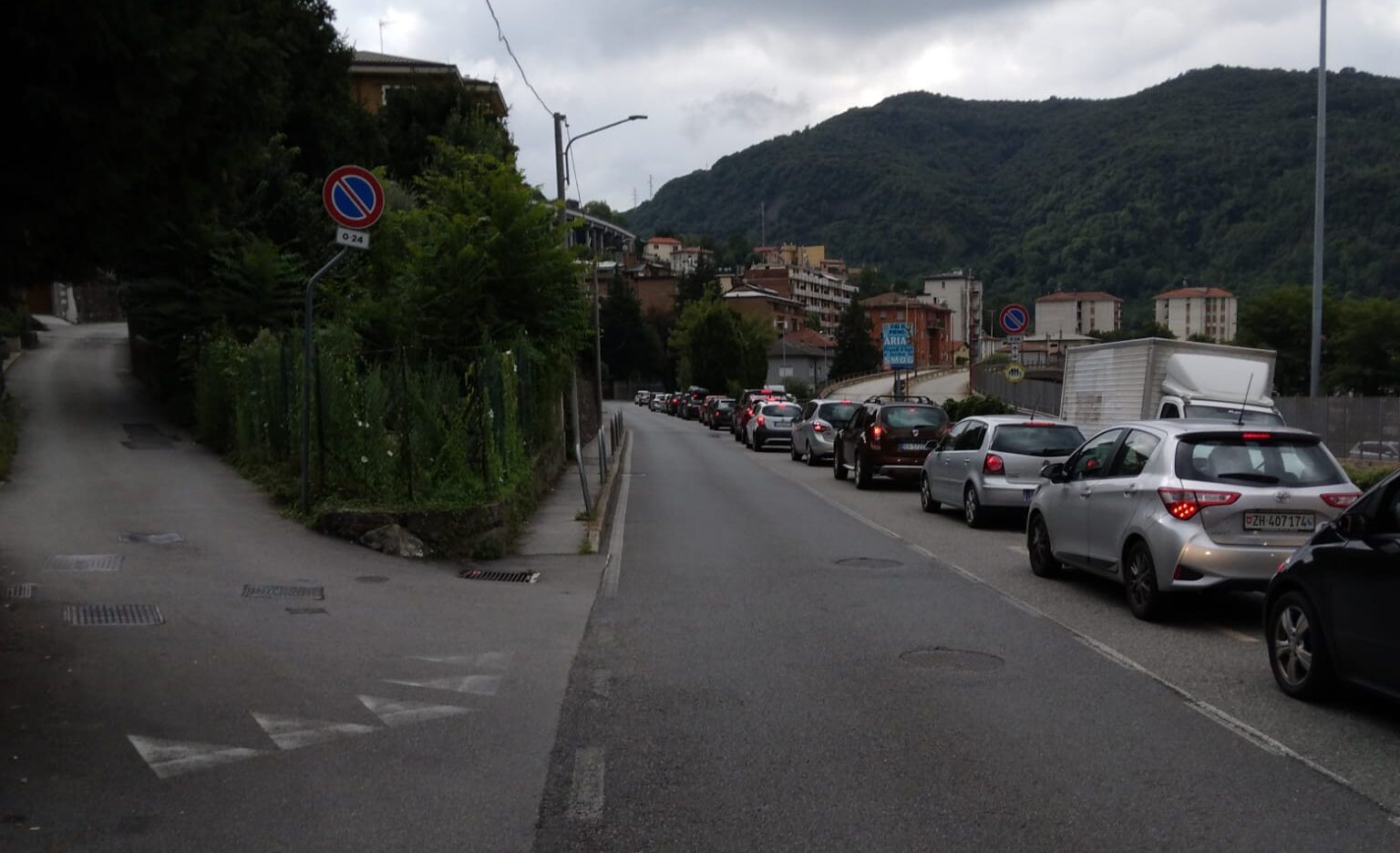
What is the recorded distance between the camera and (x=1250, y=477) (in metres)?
9.22

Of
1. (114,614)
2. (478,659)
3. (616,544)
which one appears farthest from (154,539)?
(478,659)

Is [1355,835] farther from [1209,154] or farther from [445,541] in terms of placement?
[1209,154]

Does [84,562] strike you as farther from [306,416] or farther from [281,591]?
[306,416]

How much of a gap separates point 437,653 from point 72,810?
3436 mm

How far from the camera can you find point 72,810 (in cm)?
516

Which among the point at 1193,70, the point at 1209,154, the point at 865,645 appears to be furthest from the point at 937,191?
the point at 865,645

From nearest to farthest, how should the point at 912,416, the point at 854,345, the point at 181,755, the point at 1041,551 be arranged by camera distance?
1. the point at 181,755
2. the point at 1041,551
3. the point at 912,416
4. the point at 854,345

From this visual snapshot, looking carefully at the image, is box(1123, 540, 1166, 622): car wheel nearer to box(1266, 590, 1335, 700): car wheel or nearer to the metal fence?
box(1266, 590, 1335, 700): car wheel

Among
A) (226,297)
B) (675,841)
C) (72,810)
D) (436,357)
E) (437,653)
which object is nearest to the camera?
(675,841)

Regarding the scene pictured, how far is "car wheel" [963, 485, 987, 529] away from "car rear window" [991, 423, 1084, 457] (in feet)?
2.32

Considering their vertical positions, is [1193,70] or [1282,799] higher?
[1193,70]

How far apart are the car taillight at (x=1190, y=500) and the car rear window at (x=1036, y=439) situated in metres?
7.23

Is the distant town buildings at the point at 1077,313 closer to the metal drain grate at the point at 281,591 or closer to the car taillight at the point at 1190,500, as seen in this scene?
the car taillight at the point at 1190,500

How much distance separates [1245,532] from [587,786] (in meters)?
5.81
